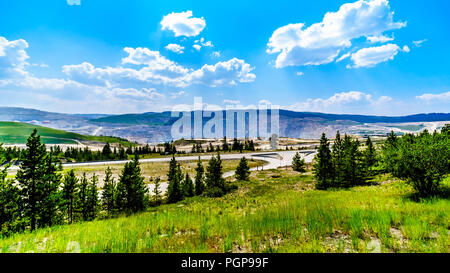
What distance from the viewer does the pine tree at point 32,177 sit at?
760 inches

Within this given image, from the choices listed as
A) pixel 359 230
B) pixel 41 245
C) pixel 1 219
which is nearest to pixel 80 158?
pixel 1 219

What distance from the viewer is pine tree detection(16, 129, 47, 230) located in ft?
63.3

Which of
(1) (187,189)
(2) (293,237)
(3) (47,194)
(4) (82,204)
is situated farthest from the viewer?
(1) (187,189)

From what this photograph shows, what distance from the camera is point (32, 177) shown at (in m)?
19.8

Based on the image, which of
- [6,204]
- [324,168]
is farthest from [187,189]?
[6,204]

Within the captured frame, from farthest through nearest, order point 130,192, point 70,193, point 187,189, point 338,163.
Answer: point 187,189
point 338,163
point 70,193
point 130,192

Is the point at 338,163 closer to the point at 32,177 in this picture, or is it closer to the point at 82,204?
the point at 32,177

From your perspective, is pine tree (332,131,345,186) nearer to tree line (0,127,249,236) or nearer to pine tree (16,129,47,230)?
tree line (0,127,249,236)

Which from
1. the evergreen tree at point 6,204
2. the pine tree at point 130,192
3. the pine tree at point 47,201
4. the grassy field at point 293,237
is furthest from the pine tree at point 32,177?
the grassy field at point 293,237

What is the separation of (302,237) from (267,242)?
53.3 inches

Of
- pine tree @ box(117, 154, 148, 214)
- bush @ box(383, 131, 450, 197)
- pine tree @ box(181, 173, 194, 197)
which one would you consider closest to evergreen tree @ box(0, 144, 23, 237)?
pine tree @ box(117, 154, 148, 214)
